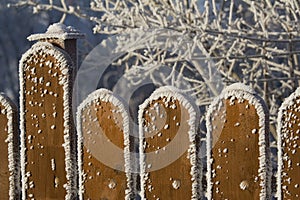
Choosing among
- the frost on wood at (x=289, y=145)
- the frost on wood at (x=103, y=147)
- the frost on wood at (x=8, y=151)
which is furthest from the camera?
the frost on wood at (x=8, y=151)

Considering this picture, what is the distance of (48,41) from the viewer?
2053mm

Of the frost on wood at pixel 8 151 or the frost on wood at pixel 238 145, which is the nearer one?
the frost on wood at pixel 238 145

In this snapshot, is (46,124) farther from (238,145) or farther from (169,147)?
(238,145)

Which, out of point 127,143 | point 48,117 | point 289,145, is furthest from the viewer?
point 48,117

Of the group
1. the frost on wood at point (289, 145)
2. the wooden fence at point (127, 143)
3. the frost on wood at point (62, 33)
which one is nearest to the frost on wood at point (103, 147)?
the wooden fence at point (127, 143)

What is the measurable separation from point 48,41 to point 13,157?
38 cm

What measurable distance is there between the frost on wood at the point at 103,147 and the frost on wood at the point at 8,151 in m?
0.24

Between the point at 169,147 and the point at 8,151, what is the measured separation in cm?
54

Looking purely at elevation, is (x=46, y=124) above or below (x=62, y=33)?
below

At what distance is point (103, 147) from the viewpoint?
6.46 ft

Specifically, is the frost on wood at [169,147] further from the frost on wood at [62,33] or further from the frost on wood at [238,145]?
the frost on wood at [62,33]

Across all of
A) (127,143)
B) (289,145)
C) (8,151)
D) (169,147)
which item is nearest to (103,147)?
(127,143)

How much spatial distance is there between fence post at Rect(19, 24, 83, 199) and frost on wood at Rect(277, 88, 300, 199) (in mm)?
631

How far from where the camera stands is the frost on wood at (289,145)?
5.90 ft
